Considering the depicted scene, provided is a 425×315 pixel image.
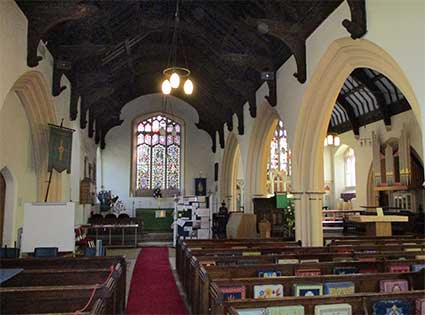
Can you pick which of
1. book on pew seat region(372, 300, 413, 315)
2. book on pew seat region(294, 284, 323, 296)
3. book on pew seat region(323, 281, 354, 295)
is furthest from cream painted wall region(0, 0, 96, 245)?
book on pew seat region(372, 300, 413, 315)

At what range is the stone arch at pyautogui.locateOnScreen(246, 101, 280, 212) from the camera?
29.9ft

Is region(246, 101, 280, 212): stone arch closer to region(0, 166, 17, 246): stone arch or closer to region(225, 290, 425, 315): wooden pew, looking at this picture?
region(0, 166, 17, 246): stone arch

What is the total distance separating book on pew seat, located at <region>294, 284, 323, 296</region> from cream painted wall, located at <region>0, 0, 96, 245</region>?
12.0ft

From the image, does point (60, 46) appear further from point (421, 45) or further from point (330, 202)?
point (330, 202)

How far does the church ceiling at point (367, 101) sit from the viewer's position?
406 inches

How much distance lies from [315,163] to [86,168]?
22.7ft

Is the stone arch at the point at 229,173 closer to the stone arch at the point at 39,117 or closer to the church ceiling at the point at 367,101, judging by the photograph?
the church ceiling at the point at 367,101

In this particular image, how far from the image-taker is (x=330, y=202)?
14.9 metres

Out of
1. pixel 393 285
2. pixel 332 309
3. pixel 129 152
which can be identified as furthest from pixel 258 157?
pixel 332 309

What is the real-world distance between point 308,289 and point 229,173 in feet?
33.8

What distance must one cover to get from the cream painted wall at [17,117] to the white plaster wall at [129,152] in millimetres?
5182

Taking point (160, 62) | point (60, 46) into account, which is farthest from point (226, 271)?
point (160, 62)

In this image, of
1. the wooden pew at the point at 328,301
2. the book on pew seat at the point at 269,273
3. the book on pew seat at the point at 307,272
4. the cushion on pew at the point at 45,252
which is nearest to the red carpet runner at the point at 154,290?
the cushion on pew at the point at 45,252

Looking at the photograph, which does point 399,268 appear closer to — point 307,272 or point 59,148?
point 307,272
